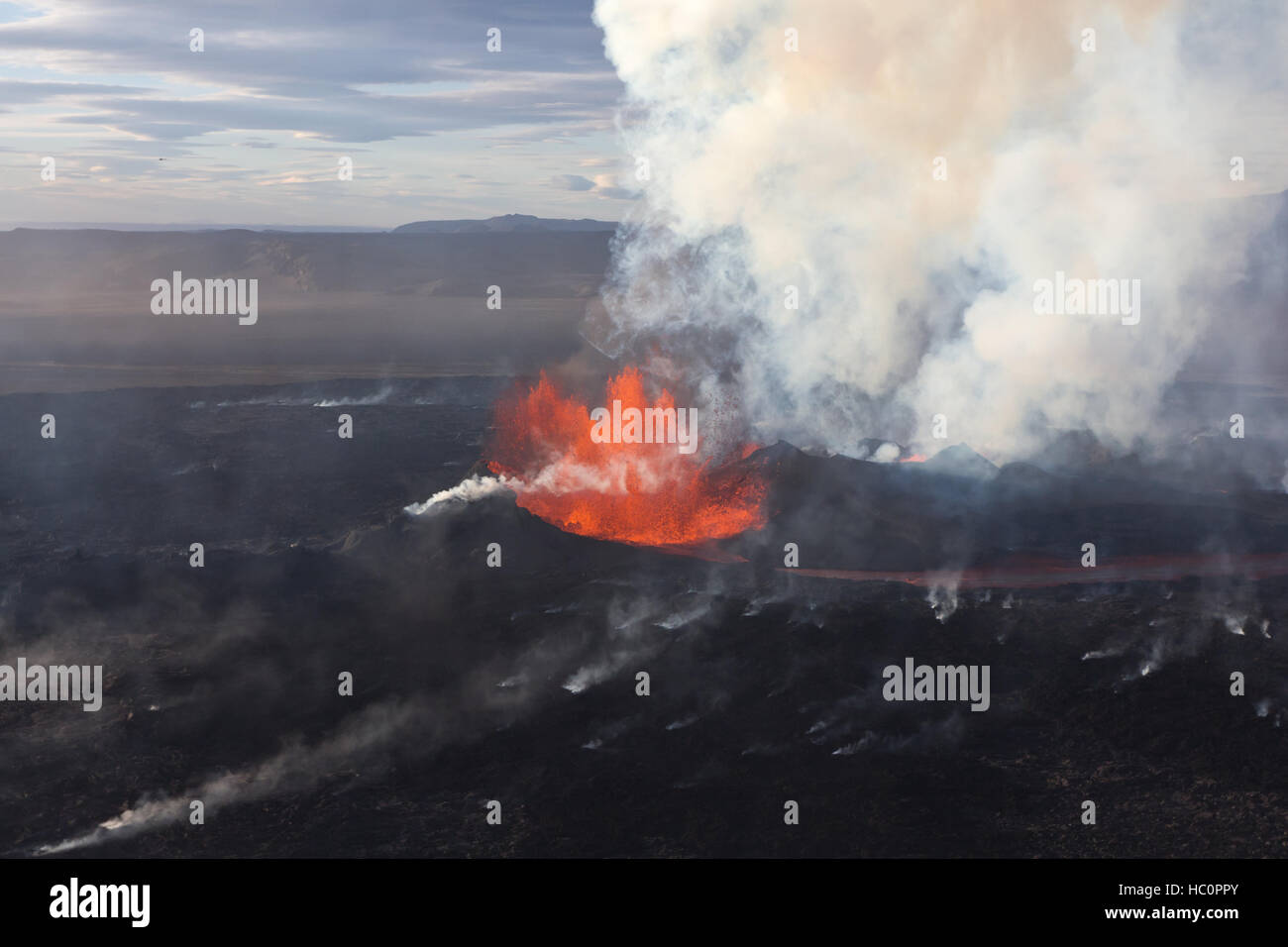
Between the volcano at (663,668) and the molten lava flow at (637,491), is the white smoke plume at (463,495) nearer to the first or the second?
the volcano at (663,668)

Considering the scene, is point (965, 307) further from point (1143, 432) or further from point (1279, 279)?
point (1279, 279)

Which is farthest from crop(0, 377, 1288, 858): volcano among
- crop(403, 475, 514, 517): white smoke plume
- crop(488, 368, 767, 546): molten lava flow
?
crop(488, 368, 767, 546): molten lava flow

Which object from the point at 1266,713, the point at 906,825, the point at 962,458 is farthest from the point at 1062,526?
the point at 906,825

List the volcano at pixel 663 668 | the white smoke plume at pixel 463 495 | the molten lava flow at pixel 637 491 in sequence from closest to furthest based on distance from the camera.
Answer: the volcano at pixel 663 668
the white smoke plume at pixel 463 495
the molten lava flow at pixel 637 491

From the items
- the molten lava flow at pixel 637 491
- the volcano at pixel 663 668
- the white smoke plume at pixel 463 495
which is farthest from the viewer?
the molten lava flow at pixel 637 491

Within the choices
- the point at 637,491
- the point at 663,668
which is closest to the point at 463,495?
the point at 637,491

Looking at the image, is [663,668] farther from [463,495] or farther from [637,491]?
[463,495]

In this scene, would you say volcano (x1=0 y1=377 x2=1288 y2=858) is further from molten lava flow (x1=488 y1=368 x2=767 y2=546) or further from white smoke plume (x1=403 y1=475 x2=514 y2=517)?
molten lava flow (x1=488 y1=368 x2=767 y2=546)

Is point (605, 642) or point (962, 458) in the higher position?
point (962, 458)

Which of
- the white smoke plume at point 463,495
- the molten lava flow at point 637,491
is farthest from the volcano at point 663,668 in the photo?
the molten lava flow at point 637,491

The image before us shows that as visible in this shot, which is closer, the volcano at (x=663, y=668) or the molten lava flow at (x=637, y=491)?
the volcano at (x=663, y=668)
